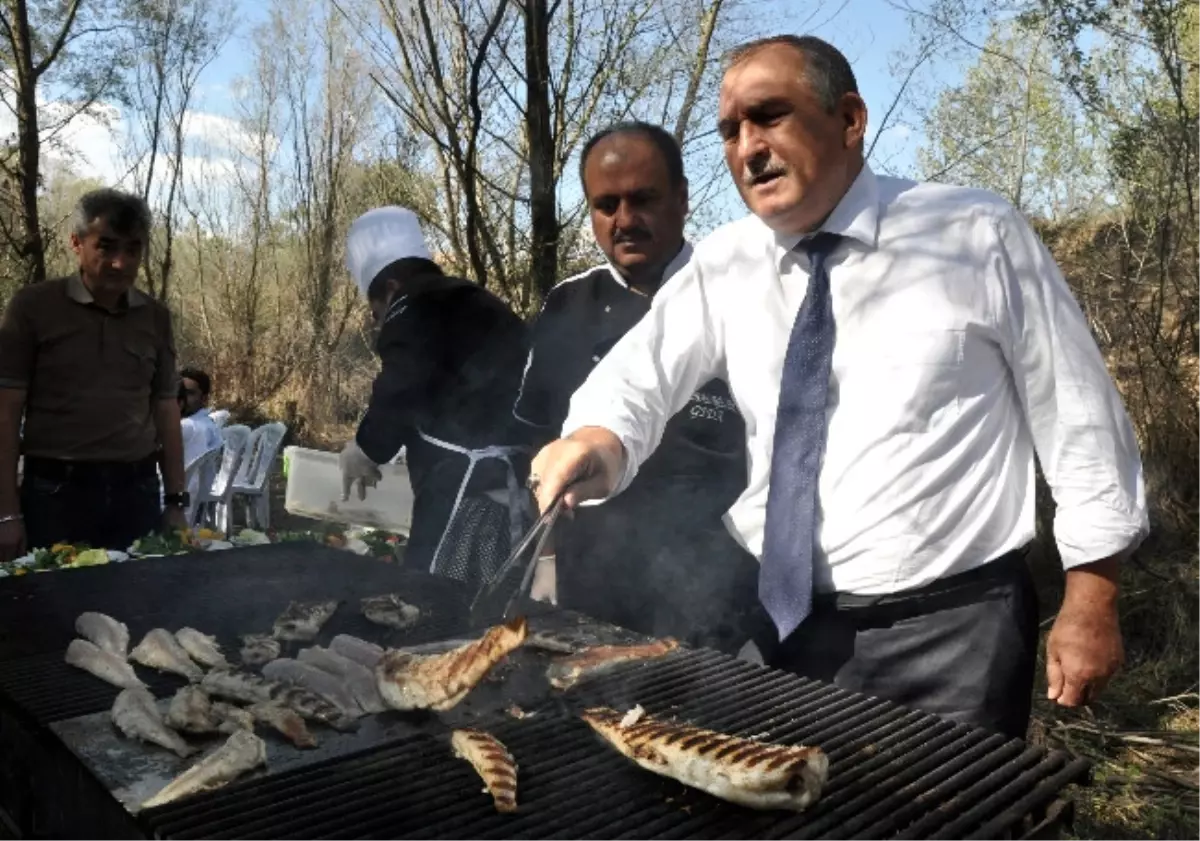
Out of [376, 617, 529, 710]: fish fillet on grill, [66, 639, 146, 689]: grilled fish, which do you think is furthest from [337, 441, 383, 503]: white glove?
[376, 617, 529, 710]: fish fillet on grill

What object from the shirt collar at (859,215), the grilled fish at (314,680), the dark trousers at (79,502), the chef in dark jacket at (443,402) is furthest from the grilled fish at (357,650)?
the dark trousers at (79,502)

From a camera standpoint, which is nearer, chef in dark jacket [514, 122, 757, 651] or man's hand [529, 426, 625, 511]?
man's hand [529, 426, 625, 511]

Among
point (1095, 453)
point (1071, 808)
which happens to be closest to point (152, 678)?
point (1071, 808)

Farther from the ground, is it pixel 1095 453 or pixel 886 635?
pixel 1095 453

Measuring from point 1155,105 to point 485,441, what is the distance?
6738mm

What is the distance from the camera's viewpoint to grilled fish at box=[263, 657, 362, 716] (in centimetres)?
220

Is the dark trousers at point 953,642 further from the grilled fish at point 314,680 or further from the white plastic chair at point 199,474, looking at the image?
the white plastic chair at point 199,474

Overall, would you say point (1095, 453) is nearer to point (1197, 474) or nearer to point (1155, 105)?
point (1197, 474)

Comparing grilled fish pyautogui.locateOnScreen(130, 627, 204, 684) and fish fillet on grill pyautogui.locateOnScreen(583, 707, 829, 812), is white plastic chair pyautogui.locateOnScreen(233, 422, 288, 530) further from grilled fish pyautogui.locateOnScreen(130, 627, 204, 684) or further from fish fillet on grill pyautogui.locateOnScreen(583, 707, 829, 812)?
fish fillet on grill pyautogui.locateOnScreen(583, 707, 829, 812)

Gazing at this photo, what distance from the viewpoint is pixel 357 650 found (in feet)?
8.36

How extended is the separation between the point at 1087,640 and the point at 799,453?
0.78 meters

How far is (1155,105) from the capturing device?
25.4 ft

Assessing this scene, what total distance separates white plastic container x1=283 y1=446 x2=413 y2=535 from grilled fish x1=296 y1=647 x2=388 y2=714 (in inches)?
219

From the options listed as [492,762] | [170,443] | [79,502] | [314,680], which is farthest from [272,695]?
[170,443]
